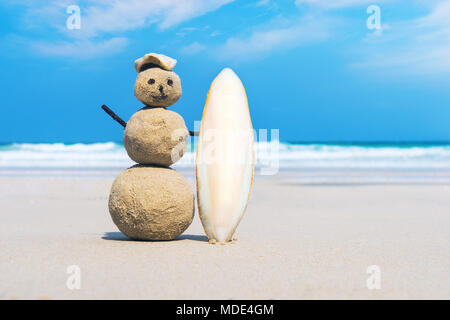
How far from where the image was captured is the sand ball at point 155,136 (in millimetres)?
5797

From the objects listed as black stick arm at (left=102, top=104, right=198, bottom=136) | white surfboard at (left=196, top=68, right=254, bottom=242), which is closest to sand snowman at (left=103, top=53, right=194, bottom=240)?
black stick arm at (left=102, top=104, right=198, bottom=136)

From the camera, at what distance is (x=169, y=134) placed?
584 cm

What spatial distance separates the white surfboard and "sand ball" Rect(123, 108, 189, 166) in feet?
0.94

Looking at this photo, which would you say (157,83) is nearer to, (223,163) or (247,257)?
(223,163)

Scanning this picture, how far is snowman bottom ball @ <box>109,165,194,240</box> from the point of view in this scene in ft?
18.5

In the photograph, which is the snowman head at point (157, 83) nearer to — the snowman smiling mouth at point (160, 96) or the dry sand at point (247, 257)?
the snowman smiling mouth at point (160, 96)

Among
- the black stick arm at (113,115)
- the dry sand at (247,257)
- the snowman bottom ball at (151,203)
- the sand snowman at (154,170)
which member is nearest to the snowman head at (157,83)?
the sand snowman at (154,170)

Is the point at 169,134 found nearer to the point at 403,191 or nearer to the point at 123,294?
the point at 123,294

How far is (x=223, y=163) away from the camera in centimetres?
584

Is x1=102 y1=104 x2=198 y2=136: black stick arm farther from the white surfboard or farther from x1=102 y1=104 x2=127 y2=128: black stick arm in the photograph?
the white surfboard

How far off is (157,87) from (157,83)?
0.05m
